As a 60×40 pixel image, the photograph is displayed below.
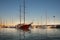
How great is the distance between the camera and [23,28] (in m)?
54.6

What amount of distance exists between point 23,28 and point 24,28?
17.6 inches

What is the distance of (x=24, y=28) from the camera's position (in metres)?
54.3
